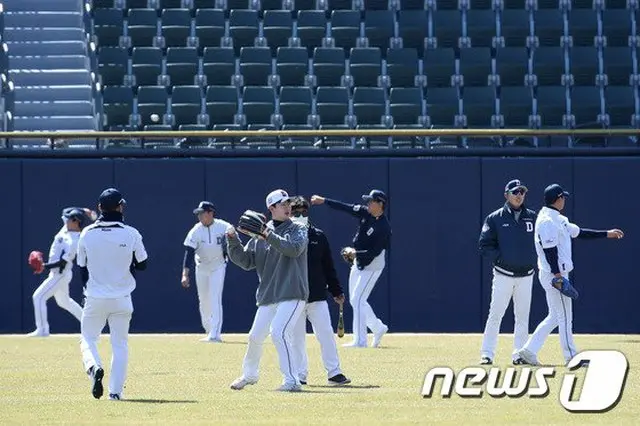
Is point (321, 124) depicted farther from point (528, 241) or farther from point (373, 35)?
point (528, 241)

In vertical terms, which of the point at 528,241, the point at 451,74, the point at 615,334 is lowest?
the point at 615,334

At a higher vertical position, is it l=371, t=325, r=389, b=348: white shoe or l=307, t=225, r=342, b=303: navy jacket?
l=307, t=225, r=342, b=303: navy jacket

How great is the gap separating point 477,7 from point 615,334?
6.85 m

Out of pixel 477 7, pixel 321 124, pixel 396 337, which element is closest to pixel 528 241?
pixel 396 337

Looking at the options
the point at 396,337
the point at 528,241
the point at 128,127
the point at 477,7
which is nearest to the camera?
the point at 528,241

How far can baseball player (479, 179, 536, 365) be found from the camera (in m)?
16.5

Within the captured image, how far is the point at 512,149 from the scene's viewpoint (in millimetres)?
23547

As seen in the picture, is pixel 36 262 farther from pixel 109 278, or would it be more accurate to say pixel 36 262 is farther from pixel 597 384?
pixel 597 384

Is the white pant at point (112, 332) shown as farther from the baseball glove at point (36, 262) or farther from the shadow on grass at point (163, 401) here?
the baseball glove at point (36, 262)

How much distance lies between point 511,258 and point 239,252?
4.02 m

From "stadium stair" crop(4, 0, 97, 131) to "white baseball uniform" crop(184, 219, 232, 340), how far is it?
484cm

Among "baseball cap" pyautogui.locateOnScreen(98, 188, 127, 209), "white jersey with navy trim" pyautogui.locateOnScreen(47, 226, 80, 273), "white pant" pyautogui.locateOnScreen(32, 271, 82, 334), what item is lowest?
"white pant" pyautogui.locateOnScreen(32, 271, 82, 334)

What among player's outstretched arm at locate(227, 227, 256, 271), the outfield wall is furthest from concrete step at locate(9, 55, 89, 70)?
player's outstretched arm at locate(227, 227, 256, 271)

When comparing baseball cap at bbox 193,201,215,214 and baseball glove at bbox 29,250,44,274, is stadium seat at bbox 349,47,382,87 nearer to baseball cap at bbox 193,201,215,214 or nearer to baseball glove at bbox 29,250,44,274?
baseball cap at bbox 193,201,215,214
